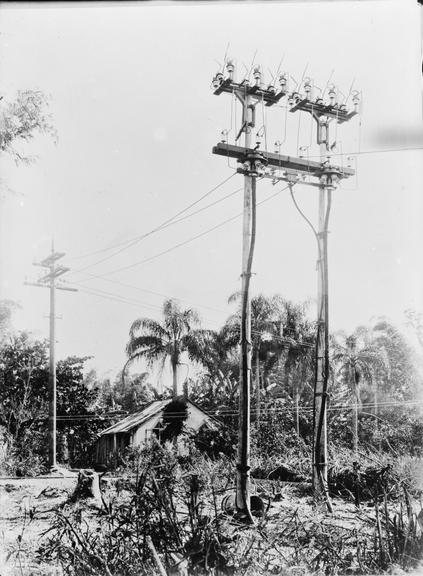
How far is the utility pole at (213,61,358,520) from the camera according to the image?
286 inches

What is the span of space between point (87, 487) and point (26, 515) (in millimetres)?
741

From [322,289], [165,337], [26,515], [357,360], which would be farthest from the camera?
[357,360]

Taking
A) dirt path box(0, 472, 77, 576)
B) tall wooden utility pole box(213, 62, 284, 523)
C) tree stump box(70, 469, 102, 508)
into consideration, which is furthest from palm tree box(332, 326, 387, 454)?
dirt path box(0, 472, 77, 576)

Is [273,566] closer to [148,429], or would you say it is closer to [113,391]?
[148,429]

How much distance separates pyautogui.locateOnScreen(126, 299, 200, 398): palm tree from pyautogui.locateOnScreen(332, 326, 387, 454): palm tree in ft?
9.54

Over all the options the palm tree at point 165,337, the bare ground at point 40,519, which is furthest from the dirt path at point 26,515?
the palm tree at point 165,337

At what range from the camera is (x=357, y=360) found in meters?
12.5

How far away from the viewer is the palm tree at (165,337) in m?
6.50

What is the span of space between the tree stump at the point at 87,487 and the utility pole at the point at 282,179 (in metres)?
1.76

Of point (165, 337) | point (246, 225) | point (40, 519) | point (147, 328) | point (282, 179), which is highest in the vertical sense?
point (282, 179)

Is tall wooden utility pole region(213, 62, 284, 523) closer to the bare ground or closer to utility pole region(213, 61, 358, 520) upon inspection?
utility pole region(213, 61, 358, 520)

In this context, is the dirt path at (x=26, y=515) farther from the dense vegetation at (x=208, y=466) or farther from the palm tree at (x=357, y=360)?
the palm tree at (x=357, y=360)

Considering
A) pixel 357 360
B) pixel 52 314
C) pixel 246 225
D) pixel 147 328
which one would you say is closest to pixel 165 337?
pixel 147 328

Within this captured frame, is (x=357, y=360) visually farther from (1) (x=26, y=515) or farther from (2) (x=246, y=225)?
(1) (x=26, y=515)
